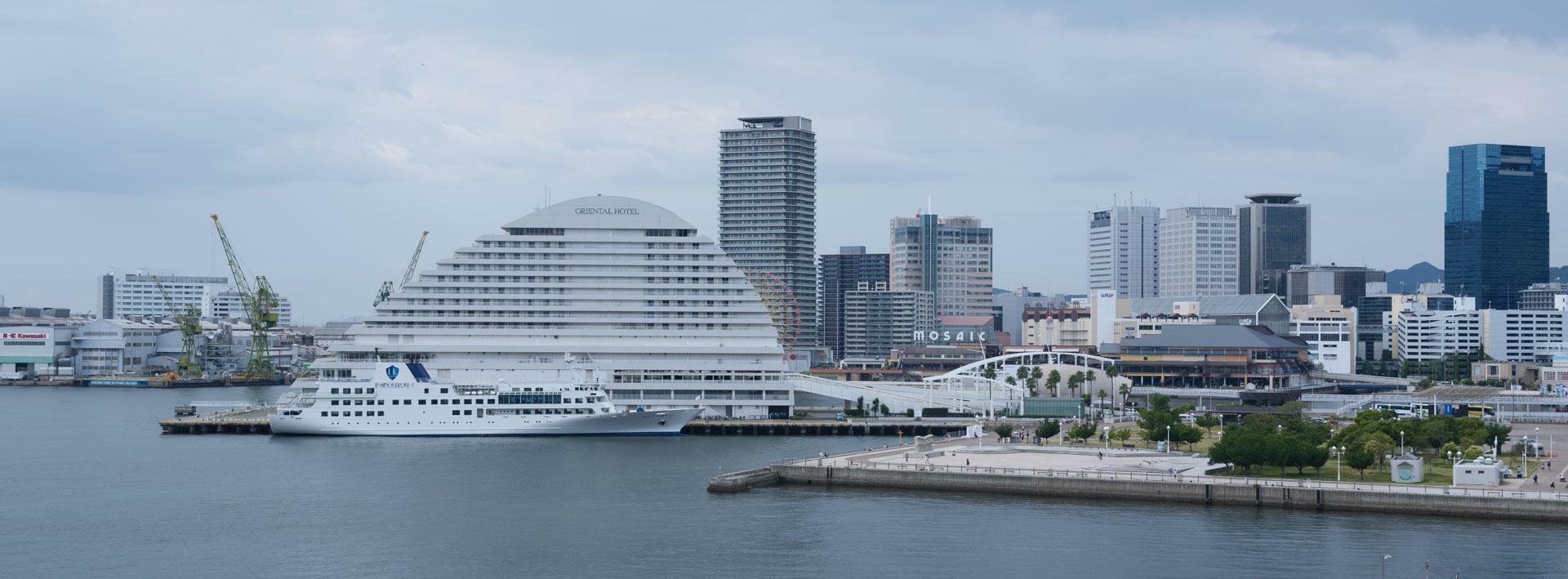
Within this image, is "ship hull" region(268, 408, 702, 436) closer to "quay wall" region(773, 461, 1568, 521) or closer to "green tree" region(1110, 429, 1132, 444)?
"quay wall" region(773, 461, 1568, 521)

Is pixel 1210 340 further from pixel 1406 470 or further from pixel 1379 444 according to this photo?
pixel 1406 470

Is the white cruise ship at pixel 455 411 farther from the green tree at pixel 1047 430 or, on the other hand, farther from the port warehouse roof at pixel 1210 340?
the port warehouse roof at pixel 1210 340

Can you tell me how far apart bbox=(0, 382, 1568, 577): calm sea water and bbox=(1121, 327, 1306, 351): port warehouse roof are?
75.1m

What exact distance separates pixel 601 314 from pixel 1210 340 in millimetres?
65497

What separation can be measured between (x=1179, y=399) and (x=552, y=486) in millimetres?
72368

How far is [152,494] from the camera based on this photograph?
66062 millimetres

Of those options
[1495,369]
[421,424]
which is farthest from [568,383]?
[1495,369]

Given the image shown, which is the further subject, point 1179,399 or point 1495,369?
point 1495,369

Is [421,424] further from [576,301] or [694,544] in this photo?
[694,544]

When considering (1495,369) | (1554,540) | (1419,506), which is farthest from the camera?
(1495,369)

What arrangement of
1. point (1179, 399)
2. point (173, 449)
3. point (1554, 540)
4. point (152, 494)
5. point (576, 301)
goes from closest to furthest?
point (1554, 540) → point (152, 494) → point (173, 449) → point (576, 301) → point (1179, 399)

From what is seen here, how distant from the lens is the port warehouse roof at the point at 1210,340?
143 m

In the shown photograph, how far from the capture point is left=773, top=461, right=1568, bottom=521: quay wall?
5844 cm

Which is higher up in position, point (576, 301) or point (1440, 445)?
point (576, 301)
